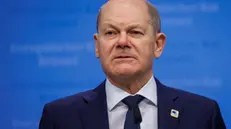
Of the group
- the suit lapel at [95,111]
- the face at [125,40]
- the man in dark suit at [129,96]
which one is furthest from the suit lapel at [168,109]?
the suit lapel at [95,111]

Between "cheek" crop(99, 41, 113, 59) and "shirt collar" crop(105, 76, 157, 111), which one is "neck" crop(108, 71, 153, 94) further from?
"cheek" crop(99, 41, 113, 59)

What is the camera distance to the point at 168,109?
215 cm

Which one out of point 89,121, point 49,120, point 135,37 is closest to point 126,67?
point 135,37

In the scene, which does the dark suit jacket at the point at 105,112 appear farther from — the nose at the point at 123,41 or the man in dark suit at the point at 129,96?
the nose at the point at 123,41

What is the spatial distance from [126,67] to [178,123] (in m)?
0.34

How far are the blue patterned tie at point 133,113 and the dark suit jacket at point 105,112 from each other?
0.09m

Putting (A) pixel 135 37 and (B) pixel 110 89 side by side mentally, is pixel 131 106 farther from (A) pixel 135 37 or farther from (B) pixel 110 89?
(A) pixel 135 37

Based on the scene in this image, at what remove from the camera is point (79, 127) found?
2.10 m

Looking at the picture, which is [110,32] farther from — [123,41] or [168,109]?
[168,109]

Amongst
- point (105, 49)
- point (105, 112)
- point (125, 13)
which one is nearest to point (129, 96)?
point (105, 112)

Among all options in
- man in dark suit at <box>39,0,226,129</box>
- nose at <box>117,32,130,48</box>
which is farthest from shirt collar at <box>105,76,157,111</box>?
nose at <box>117,32,130,48</box>

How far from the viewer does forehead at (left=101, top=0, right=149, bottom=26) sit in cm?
213

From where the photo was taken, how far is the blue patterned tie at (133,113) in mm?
2059

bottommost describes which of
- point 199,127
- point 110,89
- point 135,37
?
point 199,127
